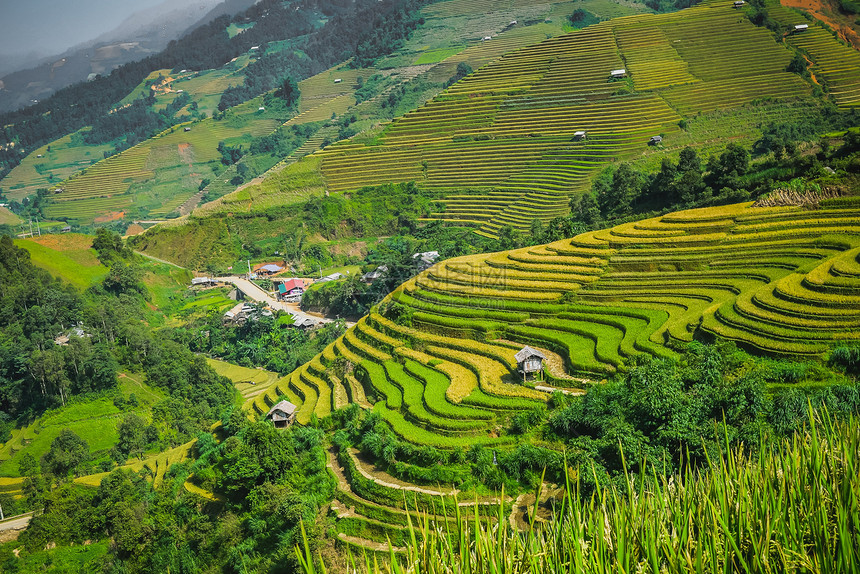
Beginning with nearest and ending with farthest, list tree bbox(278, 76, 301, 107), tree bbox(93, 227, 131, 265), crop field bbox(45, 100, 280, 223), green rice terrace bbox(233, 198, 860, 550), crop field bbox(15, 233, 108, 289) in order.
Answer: green rice terrace bbox(233, 198, 860, 550), crop field bbox(15, 233, 108, 289), tree bbox(93, 227, 131, 265), crop field bbox(45, 100, 280, 223), tree bbox(278, 76, 301, 107)

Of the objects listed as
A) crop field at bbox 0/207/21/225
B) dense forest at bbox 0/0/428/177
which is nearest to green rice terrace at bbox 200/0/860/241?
crop field at bbox 0/207/21/225

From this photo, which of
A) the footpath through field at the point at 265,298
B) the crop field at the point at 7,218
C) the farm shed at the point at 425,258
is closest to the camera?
the farm shed at the point at 425,258

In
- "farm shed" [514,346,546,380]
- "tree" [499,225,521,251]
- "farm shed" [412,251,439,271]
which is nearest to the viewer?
"farm shed" [514,346,546,380]

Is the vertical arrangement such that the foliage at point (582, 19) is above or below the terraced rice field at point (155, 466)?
above

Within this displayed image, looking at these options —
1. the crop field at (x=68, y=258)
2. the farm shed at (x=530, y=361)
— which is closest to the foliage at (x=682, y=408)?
the farm shed at (x=530, y=361)

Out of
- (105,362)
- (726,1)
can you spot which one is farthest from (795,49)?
(105,362)

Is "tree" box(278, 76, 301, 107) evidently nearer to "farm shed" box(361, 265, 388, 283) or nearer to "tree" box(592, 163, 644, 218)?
"farm shed" box(361, 265, 388, 283)

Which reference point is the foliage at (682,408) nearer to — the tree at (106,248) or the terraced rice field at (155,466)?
the terraced rice field at (155,466)
